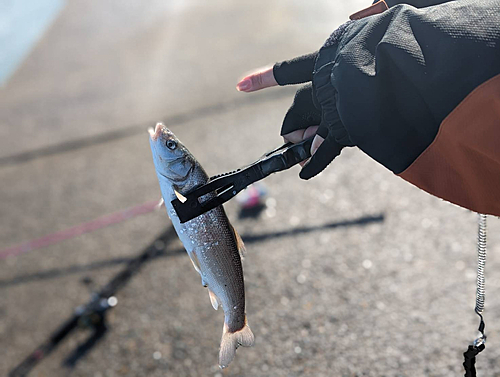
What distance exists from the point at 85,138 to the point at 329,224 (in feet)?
16.4

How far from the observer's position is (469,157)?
65.9 inches

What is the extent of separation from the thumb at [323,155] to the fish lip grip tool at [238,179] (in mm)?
93

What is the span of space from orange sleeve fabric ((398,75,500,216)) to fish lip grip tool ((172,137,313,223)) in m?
0.42

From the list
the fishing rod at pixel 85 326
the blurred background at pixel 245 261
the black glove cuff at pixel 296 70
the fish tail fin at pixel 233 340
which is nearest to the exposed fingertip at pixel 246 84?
the black glove cuff at pixel 296 70

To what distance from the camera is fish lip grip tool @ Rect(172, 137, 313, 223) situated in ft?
6.41

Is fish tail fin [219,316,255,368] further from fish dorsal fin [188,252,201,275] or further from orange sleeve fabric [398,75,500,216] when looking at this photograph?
orange sleeve fabric [398,75,500,216]

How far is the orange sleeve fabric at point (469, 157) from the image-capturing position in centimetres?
160

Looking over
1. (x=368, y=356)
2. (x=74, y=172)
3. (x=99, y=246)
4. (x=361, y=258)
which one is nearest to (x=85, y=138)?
(x=74, y=172)

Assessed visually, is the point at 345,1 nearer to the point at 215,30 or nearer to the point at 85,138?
the point at 215,30

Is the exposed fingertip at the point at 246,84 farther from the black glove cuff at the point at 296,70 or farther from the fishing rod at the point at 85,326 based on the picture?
the fishing rod at the point at 85,326

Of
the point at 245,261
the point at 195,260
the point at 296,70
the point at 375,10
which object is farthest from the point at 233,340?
the point at 245,261

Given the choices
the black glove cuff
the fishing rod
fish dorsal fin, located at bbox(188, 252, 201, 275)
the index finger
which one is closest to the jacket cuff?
the black glove cuff

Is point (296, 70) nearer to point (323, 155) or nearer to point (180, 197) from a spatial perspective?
point (323, 155)

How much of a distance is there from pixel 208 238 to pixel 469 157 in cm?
107
